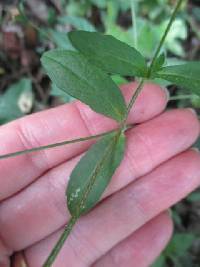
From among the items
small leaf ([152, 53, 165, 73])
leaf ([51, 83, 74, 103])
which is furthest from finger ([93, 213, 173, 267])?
small leaf ([152, 53, 165, 73])

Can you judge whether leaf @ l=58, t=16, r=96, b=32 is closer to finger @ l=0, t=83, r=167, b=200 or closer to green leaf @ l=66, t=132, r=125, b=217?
finger @ l=0, t=83, r=167, b=200

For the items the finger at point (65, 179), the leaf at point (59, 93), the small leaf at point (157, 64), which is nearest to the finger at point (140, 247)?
the finger at point (65, 179)

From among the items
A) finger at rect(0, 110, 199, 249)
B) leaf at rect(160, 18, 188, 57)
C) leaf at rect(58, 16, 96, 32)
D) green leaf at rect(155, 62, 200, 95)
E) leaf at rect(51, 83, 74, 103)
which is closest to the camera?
green leaf at rect(155, 62, 200, 95)

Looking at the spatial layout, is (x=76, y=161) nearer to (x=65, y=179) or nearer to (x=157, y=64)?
(x=65, y=179)

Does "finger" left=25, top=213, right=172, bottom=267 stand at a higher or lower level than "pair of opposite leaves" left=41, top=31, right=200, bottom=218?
lower

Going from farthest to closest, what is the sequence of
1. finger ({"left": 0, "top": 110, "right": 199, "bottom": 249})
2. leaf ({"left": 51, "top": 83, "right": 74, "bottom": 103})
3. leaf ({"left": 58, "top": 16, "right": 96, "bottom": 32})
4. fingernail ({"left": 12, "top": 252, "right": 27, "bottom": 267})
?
leaf ({"left": 58, "top": 16, "right": 96, "bottom": 32}) < leaf ({"left": 51, "top": 83, "right": 74, "bottom": 103}) < fingernail ({"left": 12, "top": 252, "right": 27, "bottom": 267}) < finger ({"left": 0, "top": 110, "right": 199, "bottom": 249})

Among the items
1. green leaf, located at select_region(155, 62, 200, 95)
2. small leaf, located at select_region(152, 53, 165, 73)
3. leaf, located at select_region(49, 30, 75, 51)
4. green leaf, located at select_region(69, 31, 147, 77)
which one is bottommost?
leaf, located at select_region(49, 30, 75, 51)

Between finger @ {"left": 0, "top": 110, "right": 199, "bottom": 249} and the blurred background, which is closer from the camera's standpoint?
finger @ {"left": 0, "top": 110, "right": 199, "bottom": 249}

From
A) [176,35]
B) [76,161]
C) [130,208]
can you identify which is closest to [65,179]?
[76,161]
